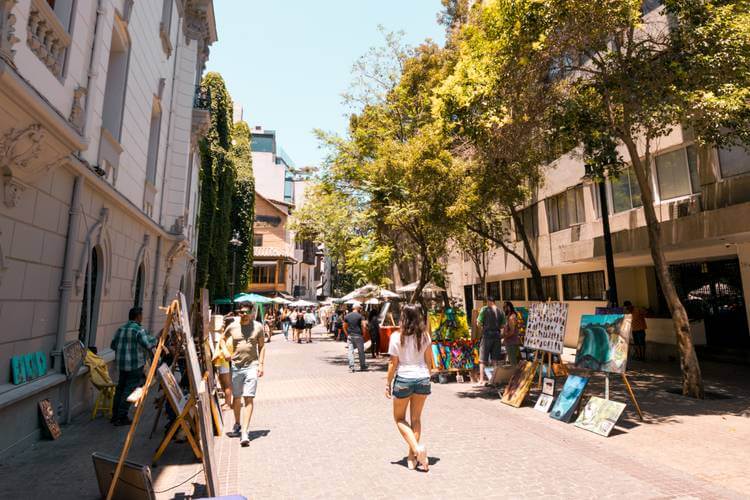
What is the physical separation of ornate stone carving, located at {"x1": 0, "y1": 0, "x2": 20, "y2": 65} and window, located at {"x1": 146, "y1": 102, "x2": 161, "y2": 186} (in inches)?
329

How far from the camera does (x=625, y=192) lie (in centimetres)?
1447

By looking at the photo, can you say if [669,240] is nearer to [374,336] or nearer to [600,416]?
[600,416]

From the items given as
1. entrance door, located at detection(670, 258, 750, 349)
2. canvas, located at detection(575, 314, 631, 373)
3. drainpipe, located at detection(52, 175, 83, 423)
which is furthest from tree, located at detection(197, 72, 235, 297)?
entrance door, located at detection(670, 258, 750, 349)

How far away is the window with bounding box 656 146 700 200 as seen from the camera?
12070mm

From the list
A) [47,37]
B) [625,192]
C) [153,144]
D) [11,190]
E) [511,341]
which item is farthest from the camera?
[625,192]

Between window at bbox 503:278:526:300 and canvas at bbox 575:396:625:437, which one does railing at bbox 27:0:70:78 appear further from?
window at bbox 503:278:526:300

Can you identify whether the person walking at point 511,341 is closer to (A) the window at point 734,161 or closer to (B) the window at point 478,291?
(A) the window at point 734,161

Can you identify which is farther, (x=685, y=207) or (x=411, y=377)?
(x=685, y=207)

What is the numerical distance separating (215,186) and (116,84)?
13.5 m

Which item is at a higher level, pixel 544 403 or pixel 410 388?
pixel 410 388

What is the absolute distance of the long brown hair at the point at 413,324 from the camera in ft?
17.1

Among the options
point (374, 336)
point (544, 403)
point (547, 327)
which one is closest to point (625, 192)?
point (547, 327)

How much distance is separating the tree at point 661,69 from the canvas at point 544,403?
2.99 metres

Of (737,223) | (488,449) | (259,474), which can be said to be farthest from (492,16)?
(259,474)
